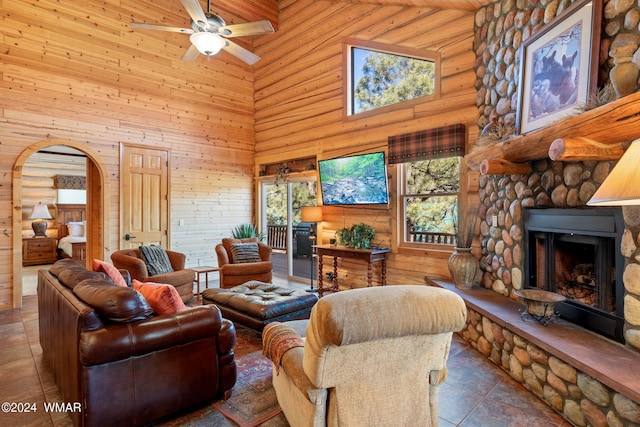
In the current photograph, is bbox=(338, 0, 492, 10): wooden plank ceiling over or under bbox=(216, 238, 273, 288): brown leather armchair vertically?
over

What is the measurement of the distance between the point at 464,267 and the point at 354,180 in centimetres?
223

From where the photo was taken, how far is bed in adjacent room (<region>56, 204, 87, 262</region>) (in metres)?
7.66

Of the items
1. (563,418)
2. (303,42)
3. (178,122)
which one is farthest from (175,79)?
(563,418)

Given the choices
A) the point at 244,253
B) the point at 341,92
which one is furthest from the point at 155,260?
the point at 341,92

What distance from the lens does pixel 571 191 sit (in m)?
2.54

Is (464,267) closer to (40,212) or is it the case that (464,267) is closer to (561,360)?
(561,360)

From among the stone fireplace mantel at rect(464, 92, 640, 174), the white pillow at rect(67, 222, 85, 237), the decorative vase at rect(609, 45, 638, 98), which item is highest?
the decorative vase at rect(609, 45, 638, 98)

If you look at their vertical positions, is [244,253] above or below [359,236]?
below

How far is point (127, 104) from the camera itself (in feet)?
18.7

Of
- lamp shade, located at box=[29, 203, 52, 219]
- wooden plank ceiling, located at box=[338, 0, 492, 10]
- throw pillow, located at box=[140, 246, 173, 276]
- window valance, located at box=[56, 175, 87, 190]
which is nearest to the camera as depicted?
wooden plank ceiling, located at box=[338, 0, 492, 10]

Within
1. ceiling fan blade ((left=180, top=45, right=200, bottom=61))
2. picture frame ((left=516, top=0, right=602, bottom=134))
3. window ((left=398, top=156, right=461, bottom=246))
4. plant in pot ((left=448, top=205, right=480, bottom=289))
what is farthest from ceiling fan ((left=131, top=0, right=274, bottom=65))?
plant in pot ((left=448, top=205, right=480, bottom=289))

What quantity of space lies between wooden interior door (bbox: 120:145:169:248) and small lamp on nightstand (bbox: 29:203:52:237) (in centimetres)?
470

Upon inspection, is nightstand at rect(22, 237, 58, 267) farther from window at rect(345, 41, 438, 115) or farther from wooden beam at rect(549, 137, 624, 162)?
wooden beam at rect(549, 137, 624, 162)

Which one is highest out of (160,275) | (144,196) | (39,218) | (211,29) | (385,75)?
(385,75)
